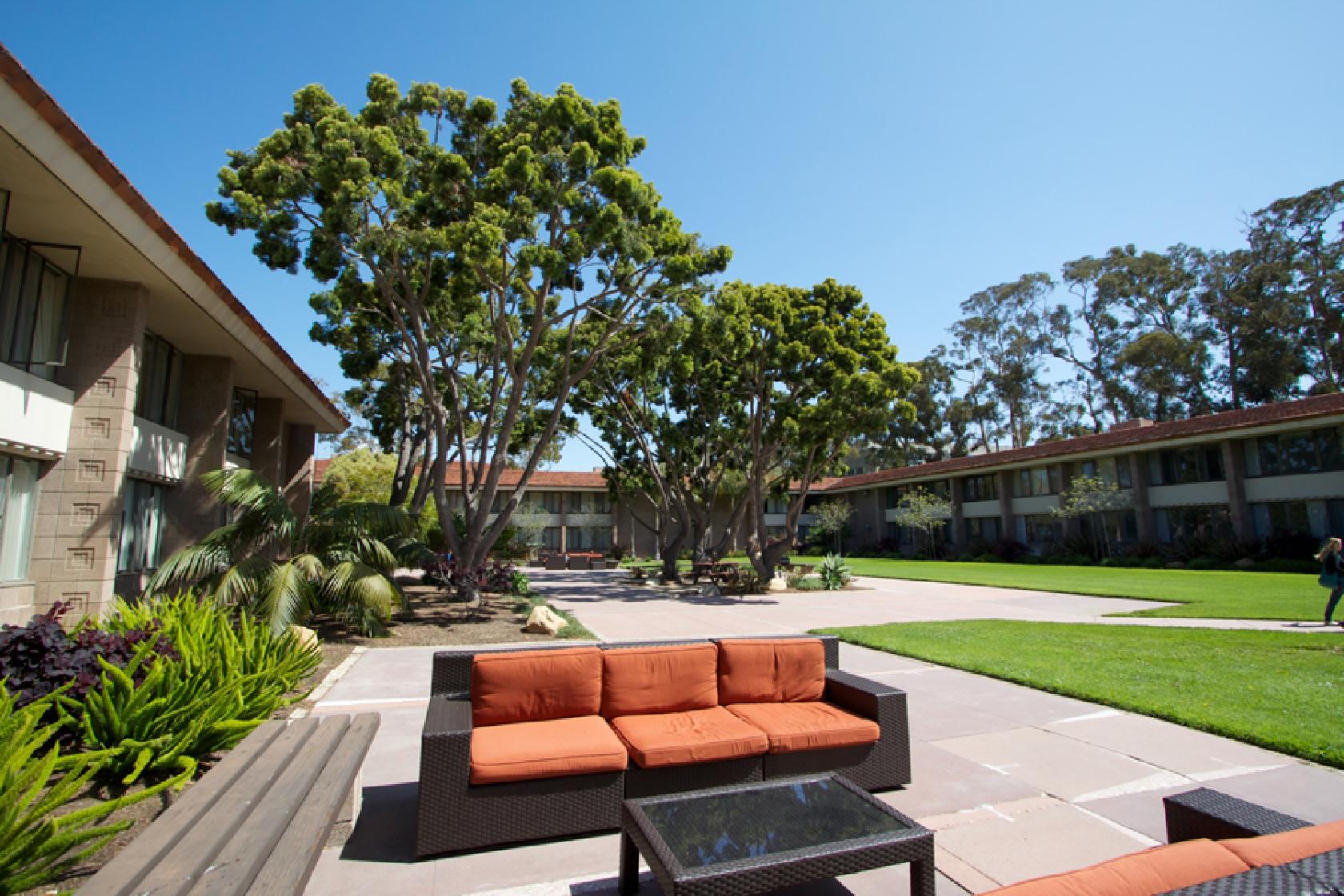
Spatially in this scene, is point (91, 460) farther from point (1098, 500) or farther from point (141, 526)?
point (1098, 500)

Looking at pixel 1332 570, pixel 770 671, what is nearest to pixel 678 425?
pixel 1332 570

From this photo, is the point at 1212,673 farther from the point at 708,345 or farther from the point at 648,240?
the point at 708,345

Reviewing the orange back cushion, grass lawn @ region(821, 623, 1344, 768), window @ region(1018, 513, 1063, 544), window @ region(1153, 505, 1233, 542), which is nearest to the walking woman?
grass lawn @ region(821, 623, 1344, 768)

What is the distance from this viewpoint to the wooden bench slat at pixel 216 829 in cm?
231

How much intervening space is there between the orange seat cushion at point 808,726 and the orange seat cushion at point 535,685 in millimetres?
1038

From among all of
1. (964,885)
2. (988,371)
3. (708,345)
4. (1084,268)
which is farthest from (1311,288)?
(964,885)

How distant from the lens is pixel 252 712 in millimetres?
5297

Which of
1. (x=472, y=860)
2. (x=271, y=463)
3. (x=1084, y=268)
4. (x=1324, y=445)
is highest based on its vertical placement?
(x=1084, y=268)

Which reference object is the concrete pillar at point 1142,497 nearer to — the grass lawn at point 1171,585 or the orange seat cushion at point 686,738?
the grass lawn at point 1171,585

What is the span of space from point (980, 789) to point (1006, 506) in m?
38.2

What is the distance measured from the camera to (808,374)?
21.9 metres

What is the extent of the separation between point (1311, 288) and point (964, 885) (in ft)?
171

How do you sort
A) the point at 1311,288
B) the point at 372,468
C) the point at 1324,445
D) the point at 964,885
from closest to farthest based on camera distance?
the point at 964,885
the point at 1324,445
the point at 372,468
the point at 1311,288

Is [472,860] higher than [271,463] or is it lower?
lower
